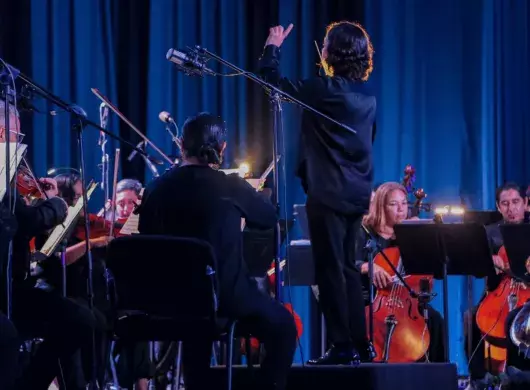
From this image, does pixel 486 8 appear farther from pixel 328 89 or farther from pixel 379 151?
pixel 328 89

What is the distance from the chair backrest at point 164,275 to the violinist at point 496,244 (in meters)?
2.66

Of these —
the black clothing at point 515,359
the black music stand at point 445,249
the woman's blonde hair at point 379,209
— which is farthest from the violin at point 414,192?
the black music stand at point 445,249

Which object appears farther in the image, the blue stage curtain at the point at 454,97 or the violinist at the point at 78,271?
the blue stage curtain at the point at 454,97

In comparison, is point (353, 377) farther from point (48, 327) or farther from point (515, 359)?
point (515, 359)

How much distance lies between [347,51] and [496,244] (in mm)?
2594

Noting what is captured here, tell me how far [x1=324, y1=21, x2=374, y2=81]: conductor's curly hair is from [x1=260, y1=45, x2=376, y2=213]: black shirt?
90 millimetres

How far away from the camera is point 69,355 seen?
411 centimetres

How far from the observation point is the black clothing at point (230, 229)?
354 cm

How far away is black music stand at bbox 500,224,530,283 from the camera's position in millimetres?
5109

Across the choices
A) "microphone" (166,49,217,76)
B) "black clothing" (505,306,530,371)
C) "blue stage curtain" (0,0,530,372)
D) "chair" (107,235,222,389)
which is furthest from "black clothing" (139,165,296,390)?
"blue stage curtain" (0,0,530,372)

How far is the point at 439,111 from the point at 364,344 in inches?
145

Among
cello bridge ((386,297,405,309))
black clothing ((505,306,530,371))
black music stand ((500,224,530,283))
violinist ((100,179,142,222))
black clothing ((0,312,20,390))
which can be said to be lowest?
black clothing ((505,306,530,371))

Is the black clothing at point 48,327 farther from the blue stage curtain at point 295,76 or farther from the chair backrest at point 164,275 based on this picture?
the blue stage curtain at point 295,76

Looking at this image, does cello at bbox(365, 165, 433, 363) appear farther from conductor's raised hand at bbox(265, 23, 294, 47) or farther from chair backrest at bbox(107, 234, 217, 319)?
chair backrest at bbox(107, 234, 217, 319)
